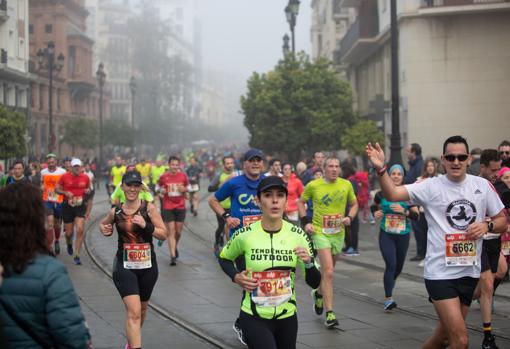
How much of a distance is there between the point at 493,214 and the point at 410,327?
9.31ft

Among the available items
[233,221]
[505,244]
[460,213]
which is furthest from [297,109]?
[460,213]

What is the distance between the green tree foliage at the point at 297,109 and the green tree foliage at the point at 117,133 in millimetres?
38302

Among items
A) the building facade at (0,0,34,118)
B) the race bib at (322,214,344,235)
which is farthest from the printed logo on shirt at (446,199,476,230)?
the building facade at (0,0,34,118)

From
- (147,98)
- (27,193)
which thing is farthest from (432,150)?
(147,98)

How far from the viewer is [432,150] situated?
30703mm

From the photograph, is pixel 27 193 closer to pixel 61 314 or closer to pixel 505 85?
pixel 61 314

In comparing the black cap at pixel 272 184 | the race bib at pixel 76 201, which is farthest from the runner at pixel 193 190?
the black cap at pixel 272 184

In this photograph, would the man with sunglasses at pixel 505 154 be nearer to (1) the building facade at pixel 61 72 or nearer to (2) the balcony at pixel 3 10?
(2) the balcony at pixel 3 10

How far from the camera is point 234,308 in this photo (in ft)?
34.0

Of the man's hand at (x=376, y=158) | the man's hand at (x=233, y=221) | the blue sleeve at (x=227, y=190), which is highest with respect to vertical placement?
the man's hand at (x=376, y=158)

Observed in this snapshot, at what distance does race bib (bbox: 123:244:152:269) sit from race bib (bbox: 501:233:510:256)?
424 cm

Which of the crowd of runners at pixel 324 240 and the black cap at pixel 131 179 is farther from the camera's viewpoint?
the black cap at pixel 131 179

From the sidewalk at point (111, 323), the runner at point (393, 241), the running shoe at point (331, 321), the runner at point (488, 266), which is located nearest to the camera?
the runner at point (488, 266)

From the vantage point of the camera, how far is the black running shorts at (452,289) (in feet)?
20.5
